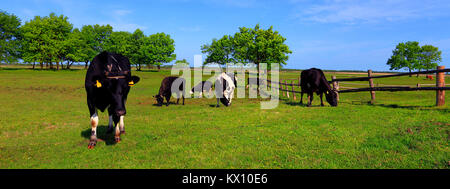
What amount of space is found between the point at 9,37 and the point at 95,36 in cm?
2180

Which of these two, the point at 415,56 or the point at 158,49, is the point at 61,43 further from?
the point at 415,56

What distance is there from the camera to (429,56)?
241 ft

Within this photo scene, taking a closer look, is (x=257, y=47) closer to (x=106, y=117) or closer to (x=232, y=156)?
(x=106, y=117)

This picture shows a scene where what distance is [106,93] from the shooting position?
230 inches

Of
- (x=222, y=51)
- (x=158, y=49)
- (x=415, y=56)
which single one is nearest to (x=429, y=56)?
(x=415, y=56)

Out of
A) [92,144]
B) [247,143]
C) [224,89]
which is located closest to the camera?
[92,144]

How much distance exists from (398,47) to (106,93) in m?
95.4

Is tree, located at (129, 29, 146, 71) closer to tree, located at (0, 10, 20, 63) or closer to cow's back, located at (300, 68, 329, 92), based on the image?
tree, located at (0, 10, 20, 63)

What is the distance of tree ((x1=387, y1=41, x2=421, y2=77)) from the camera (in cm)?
7282

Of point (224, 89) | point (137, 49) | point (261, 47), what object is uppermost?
point (137, 49)

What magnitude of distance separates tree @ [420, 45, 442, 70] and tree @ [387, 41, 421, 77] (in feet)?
Result: 4.96

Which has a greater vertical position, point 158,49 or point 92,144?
point 158,49

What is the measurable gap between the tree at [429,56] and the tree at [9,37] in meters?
113
